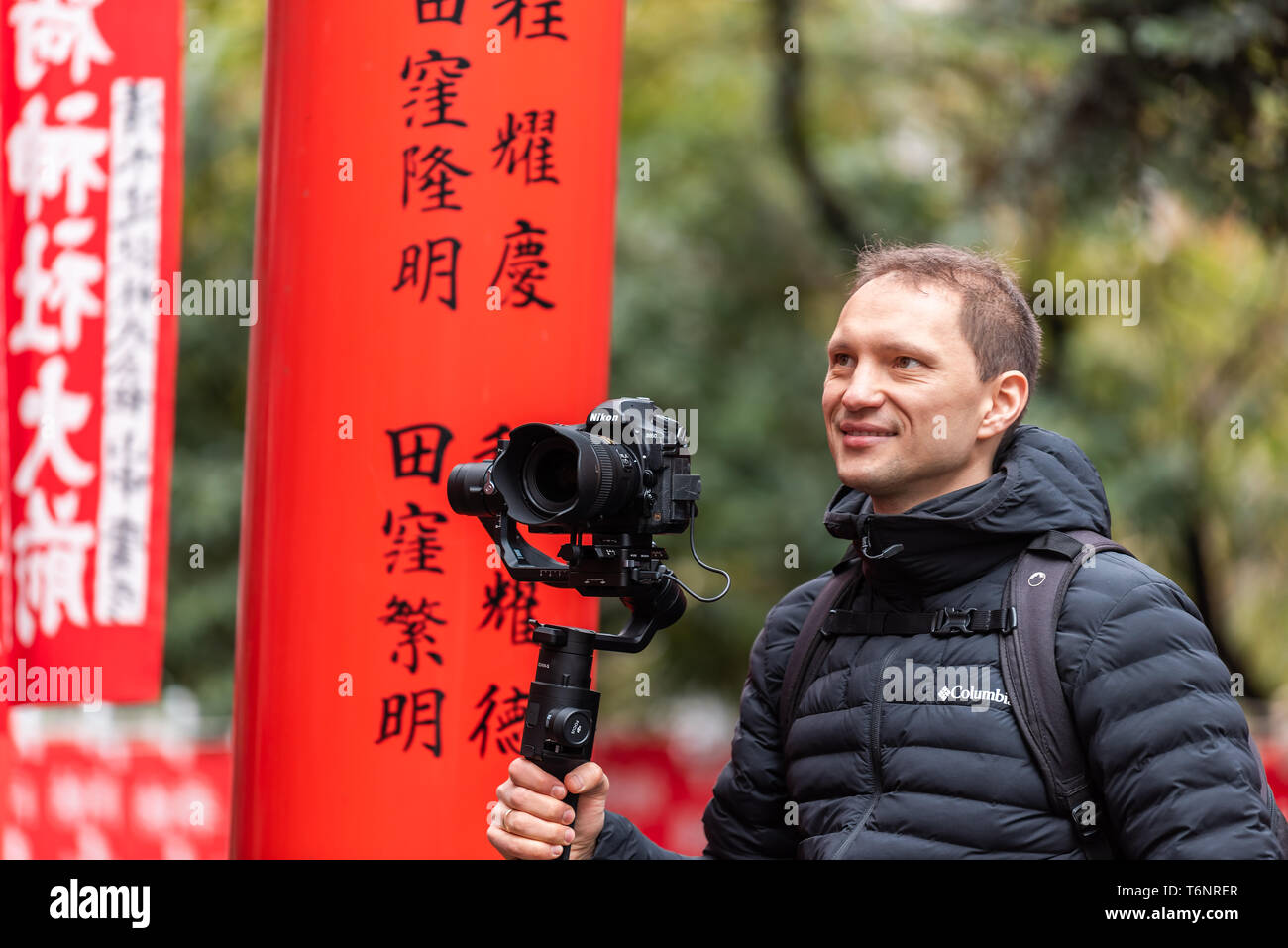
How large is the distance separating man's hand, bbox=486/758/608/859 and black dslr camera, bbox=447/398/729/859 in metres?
0.02

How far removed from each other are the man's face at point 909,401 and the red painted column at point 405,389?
1.00m

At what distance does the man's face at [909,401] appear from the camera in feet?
7.18

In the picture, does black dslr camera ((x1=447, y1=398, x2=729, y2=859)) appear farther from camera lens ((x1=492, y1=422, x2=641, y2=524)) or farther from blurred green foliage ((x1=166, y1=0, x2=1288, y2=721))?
blurred green foliage ((x1=166, y1=0, x2=1288, y2=721))

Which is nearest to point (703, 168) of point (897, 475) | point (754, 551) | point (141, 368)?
point (754, 551)

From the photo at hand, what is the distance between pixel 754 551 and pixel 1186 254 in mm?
3515

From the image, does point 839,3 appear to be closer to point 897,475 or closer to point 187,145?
point 187,145

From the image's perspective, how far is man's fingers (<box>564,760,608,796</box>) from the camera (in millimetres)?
2092

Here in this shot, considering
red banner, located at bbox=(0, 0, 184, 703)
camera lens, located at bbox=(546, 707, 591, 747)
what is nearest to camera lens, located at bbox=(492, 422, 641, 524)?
camera lens, located at bbox=(546, 707, 591, 747)

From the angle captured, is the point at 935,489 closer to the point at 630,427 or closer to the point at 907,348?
the point at 907,348

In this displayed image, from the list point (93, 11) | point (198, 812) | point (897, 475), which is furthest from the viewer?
point (198, 812)

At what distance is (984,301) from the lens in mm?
2248

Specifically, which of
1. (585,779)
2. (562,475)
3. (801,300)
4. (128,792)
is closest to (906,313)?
(562,475)

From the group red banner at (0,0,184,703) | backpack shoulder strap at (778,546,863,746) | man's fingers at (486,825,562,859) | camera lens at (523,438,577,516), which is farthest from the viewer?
red banner at (0,0,184,703)

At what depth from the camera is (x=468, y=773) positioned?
303 centimetres
